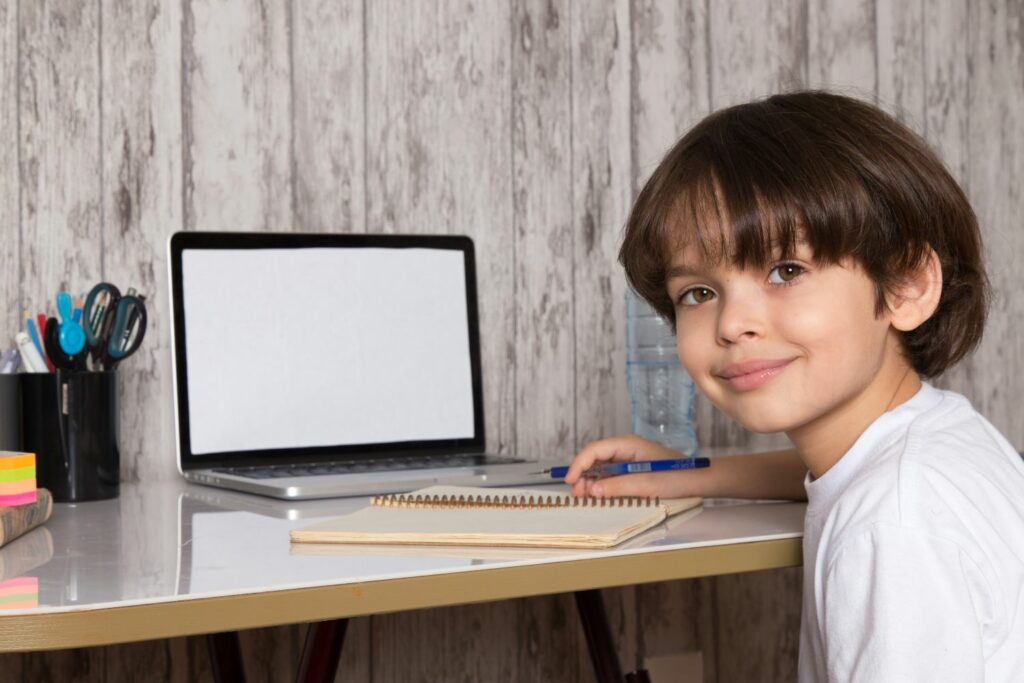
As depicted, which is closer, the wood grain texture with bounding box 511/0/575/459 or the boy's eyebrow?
the boy's eyebrow

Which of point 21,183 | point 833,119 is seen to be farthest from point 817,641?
point 21,183

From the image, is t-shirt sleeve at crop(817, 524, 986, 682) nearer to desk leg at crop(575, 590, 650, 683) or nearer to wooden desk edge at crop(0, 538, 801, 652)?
wooden desk edge at crop(0, 538, 801, 652)

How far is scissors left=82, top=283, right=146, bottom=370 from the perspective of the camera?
1.19 metres

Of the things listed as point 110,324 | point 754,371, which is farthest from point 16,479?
point 754,371

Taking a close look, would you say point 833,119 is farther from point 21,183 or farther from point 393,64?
point 21,183

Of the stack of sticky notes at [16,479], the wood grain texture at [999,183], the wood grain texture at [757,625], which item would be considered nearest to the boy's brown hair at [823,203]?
the stack of sticky notes at [16,479]

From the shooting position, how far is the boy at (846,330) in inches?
28.9

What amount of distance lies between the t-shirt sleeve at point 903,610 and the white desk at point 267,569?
0.37 ft

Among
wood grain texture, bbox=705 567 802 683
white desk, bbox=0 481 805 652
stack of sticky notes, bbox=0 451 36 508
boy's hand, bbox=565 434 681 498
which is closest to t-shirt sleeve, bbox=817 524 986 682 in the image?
white desk, bbox=0 481 805 652

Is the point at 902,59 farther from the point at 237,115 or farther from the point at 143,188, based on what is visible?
the point at 143,188

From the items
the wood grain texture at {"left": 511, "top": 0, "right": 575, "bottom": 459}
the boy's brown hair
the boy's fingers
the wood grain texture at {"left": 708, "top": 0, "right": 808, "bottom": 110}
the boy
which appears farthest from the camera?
the wood grain texture at {"left": 708, "top": 0, "right": 808, "bottom": 110}

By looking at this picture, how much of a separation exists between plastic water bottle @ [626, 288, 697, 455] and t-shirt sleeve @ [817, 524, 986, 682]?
2.50 feet

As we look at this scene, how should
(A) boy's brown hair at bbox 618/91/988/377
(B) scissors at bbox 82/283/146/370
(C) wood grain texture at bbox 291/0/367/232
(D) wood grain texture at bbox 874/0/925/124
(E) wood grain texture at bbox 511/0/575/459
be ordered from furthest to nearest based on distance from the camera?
1. (D) wood grain texture at bbox 874/0/925/124
2. (E) wood grain texture at bbox 511/0/575/459
3. (C) wood grain texture at bbox 291/0/367/232
4. (B) scissors at bbox 82/283/146/370
5. (A) boy's brown hair at bbox 618/91/988/377

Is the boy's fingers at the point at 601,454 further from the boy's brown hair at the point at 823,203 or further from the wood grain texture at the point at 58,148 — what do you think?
the wood grain texture at the point at 58,148
